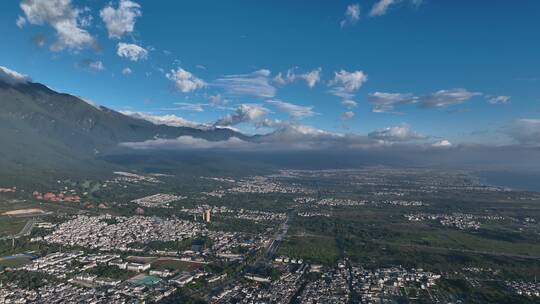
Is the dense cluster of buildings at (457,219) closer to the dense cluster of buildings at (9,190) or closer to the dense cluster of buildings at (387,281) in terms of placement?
the dense cluster of buildings at (387,281)

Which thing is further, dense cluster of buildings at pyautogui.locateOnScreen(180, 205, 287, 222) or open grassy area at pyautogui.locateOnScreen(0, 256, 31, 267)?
dense cluster of buildings at pyautogui.locateOnScreen(180, 205, 287, 222)

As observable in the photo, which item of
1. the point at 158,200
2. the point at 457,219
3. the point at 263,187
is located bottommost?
the point at 158,200

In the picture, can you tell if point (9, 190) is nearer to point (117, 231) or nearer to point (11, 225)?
point (11, 225)

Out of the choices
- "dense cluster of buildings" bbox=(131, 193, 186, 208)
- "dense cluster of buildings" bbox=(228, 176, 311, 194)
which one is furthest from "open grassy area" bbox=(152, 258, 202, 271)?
"dense cluster of buildings" bbox=(228, 176, 311, 194)

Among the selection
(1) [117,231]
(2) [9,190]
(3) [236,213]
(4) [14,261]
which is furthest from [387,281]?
(2) [9,190]

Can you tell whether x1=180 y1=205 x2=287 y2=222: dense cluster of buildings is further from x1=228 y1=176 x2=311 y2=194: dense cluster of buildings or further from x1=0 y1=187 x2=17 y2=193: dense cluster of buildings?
x1=0 y1=187 x2=17 y2=193: dense cluster of buildings

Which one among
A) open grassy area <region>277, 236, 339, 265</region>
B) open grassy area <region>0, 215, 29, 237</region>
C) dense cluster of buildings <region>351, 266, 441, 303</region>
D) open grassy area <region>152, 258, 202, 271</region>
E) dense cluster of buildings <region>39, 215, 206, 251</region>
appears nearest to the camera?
dense cluster of buildings <region>351, 266, 441, 303</region>

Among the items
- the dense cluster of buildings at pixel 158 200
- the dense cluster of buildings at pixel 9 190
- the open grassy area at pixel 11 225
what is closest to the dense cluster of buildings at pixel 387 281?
the open grassy area at pixel 11 225

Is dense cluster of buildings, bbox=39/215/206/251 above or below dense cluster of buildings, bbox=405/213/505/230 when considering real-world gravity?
below

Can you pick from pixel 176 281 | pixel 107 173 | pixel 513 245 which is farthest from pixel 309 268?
pixel 107 173

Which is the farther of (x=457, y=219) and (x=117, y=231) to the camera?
(x=457, y=219)

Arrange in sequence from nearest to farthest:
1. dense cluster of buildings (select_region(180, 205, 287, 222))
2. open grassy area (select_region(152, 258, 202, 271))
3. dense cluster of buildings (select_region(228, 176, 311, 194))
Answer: open grassy area (select_region(152, 258, 202, 271)), dense cluster of buildings (select_region(180, 205, 287, 222)), dense cluster of buildings (select_region(228, 176, 311, 194))
